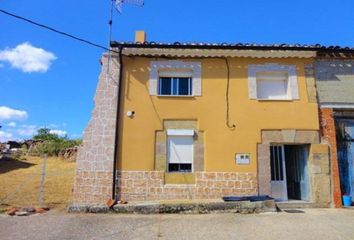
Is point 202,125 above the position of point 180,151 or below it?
above

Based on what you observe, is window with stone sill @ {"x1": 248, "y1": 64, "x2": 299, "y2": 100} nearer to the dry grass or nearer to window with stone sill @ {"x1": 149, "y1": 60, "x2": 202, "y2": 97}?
window with stone sill @ {"x1": 149, "y1": 60, "x2": 202, "y2": 97}

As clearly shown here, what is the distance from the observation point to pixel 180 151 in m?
11.6

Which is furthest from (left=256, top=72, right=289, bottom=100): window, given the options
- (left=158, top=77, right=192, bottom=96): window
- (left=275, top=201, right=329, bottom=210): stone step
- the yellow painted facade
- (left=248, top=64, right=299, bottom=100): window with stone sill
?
(left=275, top=201, right=329, bottom=210): stone step

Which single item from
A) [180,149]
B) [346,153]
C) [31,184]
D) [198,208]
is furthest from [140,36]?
[346,153]

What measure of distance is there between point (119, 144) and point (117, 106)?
4.51 feet

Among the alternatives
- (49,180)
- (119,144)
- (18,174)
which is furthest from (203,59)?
(18,174)

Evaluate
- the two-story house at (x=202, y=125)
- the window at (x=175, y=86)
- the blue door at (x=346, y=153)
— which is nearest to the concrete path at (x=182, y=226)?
the two-story house at (x=202, y=125)

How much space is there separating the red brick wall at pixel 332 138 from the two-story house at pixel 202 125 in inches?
9.2

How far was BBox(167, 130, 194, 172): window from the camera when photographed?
1149 cm

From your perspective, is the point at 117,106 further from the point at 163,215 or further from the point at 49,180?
the point at 49,180

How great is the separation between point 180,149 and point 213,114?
→ 174 cm

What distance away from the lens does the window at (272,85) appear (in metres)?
12.1

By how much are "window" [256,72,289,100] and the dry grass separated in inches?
329

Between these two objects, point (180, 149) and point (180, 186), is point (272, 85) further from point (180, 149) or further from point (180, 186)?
point (180, 186)
